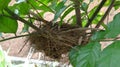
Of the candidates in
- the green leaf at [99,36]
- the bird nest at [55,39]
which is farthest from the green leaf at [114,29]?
the bird nest at [55,39]

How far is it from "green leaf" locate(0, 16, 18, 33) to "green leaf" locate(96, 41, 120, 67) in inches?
10.7

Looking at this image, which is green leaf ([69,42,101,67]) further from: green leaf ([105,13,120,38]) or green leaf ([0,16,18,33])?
green leaf ([0,16,18,33])

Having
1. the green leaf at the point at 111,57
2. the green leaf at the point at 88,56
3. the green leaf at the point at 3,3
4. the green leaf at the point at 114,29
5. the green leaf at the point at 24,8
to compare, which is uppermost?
the green leaf at the point at 3,3

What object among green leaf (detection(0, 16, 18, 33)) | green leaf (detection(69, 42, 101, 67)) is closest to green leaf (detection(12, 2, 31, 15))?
green leaf (detection(0, 16, 18, 33))

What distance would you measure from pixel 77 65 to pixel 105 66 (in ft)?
0.35

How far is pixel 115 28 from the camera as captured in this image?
0.45 metres

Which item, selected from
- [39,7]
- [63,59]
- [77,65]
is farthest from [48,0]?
[77,65]

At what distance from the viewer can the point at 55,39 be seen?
592 millimetres

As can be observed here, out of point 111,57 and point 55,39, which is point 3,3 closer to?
point 55,39

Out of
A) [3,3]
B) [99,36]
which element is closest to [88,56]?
[99,36]

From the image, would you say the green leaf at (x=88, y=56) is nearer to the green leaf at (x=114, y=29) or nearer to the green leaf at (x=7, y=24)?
the green leaf at (x=114, y=29)

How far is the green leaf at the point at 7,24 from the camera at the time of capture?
0.61 meters

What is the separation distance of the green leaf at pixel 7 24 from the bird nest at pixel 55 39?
51 millimetres

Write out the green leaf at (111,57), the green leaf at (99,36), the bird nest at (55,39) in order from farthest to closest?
the bird nest at (55,39)
the green leaf at (99,36)
the green leaf at (111,57)
